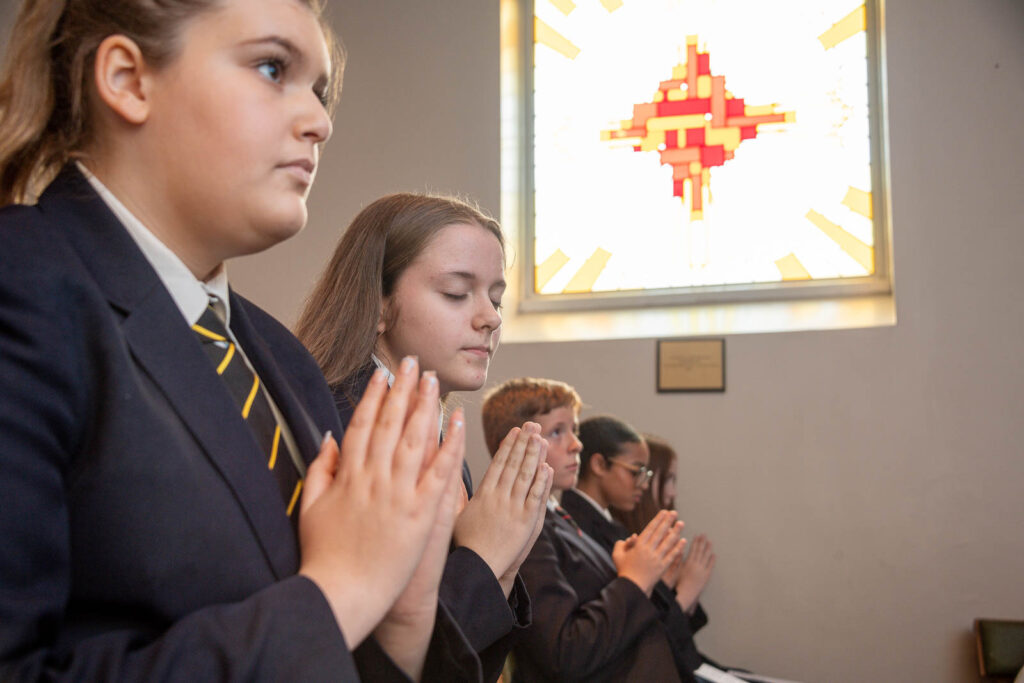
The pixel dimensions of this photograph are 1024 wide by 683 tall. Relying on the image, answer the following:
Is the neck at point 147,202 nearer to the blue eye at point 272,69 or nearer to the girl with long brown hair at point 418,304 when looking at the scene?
the blue eye at point 272,69

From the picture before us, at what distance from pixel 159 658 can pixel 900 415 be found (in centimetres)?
435

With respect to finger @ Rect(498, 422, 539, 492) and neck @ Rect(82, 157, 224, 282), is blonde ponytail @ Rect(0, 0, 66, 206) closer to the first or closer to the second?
neck @ Rect(82, 157, 224, 282)

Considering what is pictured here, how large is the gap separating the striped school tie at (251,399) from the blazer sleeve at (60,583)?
18cm

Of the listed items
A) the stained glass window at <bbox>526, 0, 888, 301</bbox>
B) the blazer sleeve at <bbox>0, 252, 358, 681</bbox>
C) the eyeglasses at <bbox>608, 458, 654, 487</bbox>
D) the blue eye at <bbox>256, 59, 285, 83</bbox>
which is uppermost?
the stained glass window at <bbox>526, 0, 888, 301</bbox>

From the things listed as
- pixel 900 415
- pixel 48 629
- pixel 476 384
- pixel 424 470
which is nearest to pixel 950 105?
pixel 900 415

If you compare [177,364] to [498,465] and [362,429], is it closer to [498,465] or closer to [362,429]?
[362,429]

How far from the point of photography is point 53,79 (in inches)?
39.1

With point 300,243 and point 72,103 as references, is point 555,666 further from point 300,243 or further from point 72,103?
point 300,243

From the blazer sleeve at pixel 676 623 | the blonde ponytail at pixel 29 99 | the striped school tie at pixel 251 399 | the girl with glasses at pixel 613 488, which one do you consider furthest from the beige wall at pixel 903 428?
the blonde ponytail at pixel 29 99

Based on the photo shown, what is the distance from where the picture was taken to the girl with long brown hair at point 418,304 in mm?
1680

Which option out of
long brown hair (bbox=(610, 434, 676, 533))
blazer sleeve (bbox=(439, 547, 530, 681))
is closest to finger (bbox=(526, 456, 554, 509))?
blazer sleeve (bbox=(439, 547, 530, 681))

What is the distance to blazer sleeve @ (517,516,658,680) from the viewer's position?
2.69m

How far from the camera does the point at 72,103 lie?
0.98 meters

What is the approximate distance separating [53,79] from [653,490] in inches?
150
